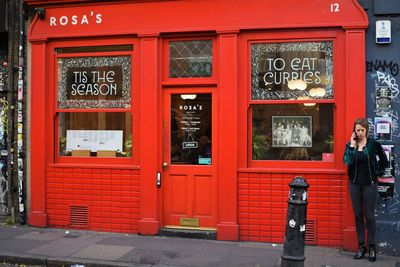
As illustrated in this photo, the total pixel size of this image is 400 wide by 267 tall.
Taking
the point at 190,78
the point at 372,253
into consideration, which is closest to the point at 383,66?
the point at 372,253

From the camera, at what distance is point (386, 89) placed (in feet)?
23.1

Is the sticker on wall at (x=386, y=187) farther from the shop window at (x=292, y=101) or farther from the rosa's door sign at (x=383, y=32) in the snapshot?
the rosa's door sign at (x=383, y=32)

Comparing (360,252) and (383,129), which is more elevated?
(383,129)

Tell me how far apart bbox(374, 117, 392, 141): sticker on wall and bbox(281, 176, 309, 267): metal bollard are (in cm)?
→ 221

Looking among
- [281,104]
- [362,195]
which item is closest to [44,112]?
[281,104]

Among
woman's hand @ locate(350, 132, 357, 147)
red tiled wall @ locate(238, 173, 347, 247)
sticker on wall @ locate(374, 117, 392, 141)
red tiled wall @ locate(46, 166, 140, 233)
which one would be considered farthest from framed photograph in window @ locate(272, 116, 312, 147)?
red tiled wall @ locate(46, 166, 140, 233)

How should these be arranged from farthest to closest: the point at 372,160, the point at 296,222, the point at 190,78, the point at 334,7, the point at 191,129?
1. the point at 191,129
2. the point at 190,78
3. the point at 334,7
4. the point at 372,160
5. the point at 296,222

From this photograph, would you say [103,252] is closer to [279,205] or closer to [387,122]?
[279,205]

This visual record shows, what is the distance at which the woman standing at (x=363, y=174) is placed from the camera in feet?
21.6

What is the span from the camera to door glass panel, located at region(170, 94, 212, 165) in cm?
790

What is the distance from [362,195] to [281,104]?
6.09 ft

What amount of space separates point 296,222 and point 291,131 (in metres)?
2.44

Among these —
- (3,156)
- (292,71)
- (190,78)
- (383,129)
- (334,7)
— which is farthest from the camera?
(3,156)

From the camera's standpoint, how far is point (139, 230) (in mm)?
7945
